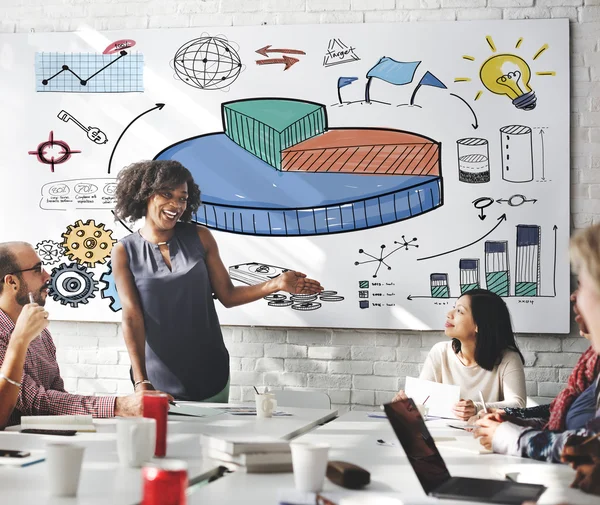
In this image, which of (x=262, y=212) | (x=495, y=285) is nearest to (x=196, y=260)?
(x=262, y=212)

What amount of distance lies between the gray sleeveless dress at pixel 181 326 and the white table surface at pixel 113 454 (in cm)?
91

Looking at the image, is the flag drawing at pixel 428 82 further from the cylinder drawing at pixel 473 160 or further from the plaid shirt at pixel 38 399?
the plaid shirt at pixel 38 399

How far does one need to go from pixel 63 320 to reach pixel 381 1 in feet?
8.03

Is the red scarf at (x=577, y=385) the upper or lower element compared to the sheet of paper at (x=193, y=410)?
upper

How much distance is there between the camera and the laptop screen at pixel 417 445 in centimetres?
189

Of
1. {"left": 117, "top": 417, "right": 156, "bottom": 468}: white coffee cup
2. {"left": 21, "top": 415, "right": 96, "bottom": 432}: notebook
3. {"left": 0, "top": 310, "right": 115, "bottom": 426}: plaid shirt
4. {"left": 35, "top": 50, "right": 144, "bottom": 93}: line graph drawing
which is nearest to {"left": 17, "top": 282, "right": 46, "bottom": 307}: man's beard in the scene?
{"left": 0, "top": 310, "right": 115, "bottom": 426}: plaid shirt

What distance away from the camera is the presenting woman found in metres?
4.13

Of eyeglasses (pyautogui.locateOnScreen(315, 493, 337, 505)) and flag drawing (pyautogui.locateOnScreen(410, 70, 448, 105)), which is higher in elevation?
flag drawing (pyautogui.locateOnScreen(410, 70, 448, 105))

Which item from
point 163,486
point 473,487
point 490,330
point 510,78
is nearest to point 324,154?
point 510,78

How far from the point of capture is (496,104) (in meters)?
4.06

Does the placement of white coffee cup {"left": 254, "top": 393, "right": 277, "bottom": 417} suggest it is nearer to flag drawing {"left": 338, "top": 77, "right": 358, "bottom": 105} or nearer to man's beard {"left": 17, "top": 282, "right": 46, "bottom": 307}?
man's beard {"left": 17, "top": 282, "right": 46, "bottom": 307}

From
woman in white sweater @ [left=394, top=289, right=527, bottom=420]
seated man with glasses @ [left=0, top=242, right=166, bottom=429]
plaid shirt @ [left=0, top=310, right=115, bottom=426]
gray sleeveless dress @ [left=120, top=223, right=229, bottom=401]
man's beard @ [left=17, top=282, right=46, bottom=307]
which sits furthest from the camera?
gray sleeveless dress @ [left=120, top=223, right=229, bottom=401]

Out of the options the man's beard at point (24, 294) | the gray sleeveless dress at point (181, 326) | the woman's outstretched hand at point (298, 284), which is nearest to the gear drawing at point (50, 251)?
the gray sleeveless dress at point (181, 326)

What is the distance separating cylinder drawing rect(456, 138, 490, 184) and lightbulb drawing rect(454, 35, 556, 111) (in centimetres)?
24
